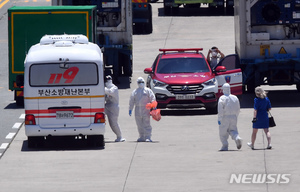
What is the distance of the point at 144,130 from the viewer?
2017 cm

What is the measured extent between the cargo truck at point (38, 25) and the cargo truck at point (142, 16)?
13305 millimetres

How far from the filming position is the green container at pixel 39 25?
2517cm

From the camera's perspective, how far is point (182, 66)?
84.4ft

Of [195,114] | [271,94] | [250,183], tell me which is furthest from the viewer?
[271,94]

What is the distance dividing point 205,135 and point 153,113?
6.48 ft

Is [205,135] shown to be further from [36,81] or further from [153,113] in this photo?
[36,81]

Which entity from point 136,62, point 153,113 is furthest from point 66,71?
point 136,62

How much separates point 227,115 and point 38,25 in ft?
29.4

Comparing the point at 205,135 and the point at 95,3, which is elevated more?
the point at 95,3

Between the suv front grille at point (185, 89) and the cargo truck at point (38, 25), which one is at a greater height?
the cargo truck at point (38, 25)

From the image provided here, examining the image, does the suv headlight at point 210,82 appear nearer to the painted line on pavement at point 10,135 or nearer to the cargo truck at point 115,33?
the cargo truck at point 115,33

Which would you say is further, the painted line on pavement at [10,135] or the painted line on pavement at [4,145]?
the painted line on pavement at [10,135]

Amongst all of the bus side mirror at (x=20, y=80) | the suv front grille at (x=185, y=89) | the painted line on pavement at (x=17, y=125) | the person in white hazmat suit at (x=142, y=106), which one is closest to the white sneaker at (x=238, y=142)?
the person in white hazmat suit at (x=142, y=106)

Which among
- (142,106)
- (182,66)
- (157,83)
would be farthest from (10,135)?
(182,66)
